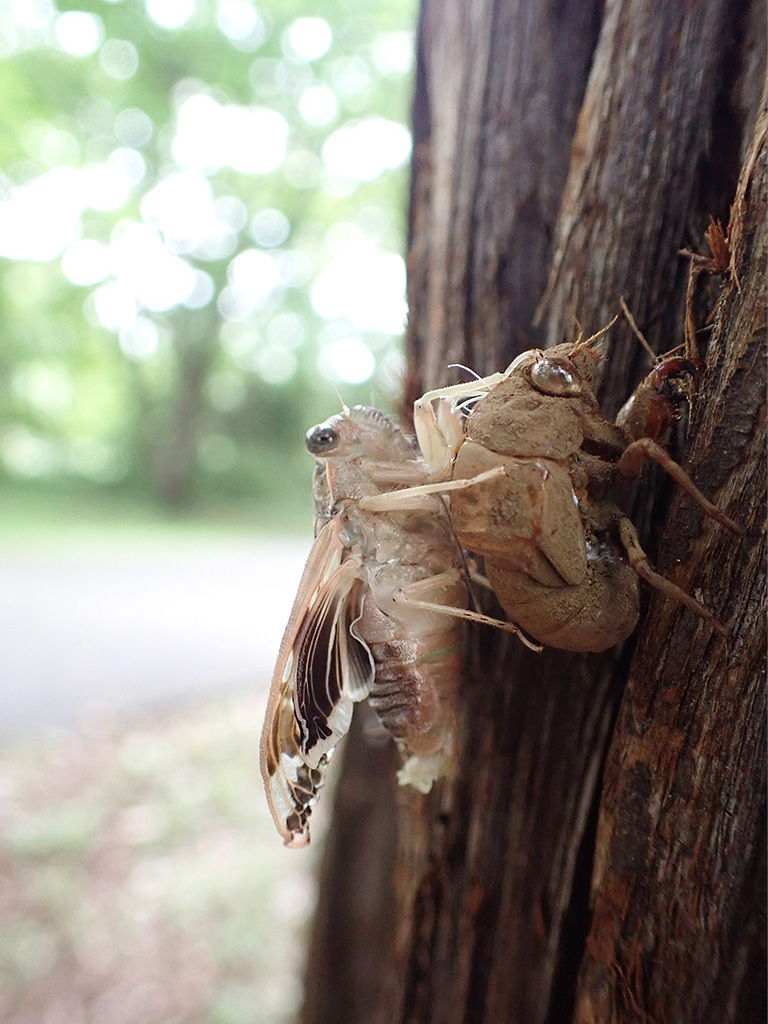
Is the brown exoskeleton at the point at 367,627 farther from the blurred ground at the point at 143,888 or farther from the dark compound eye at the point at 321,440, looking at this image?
the blurred ground at the point at 143,888

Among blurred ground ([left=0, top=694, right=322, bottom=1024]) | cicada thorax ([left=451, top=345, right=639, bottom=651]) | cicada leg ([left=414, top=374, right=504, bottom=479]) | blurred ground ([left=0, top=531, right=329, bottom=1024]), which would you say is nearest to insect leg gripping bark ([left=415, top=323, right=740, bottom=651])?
cicada thorax ([left=451, top=345, right=639, bottom=651])

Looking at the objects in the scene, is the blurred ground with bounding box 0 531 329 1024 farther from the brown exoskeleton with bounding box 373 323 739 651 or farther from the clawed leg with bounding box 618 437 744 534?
the clawed leg with bounding box 618 437 744 534

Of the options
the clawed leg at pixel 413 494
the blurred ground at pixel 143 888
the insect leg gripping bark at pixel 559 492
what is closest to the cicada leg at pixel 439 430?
the clawed leg at pixel 413 494

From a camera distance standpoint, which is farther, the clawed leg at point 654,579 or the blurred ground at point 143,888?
the blurred ground at point 143,888

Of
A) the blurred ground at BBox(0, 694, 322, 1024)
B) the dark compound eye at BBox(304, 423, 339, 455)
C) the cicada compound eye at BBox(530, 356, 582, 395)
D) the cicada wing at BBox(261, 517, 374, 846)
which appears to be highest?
the cicada compound eye at BBox(530, 356, 582, 395)

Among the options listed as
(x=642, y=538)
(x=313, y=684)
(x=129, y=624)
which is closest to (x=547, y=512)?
(x=642, y=538)

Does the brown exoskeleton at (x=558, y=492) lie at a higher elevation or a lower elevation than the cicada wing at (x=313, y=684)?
higher

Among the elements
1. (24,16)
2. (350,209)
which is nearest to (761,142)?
(24,16)
